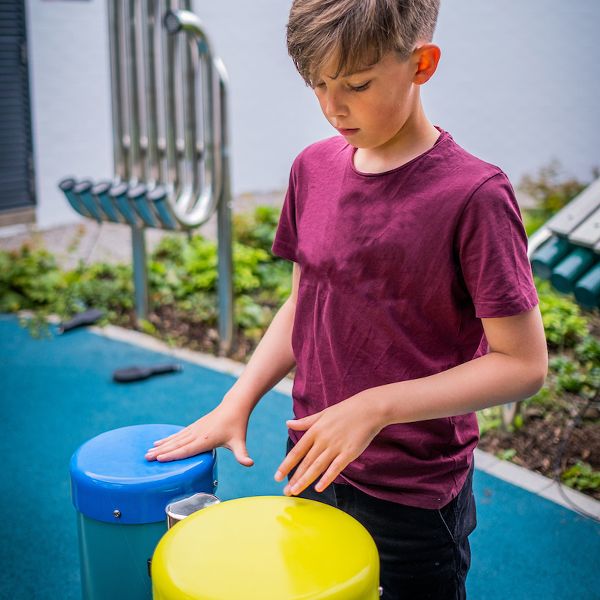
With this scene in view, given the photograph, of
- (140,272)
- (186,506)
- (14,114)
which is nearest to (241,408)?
(186,506)

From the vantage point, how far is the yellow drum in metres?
0.93

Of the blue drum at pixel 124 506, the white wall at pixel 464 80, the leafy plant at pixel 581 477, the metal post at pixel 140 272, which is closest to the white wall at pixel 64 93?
the white wall at pixel 464 80

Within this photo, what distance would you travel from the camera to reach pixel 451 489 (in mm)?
1263

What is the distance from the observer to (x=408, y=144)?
1.21 m

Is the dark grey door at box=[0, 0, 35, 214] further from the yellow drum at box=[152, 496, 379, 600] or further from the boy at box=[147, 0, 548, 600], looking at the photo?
the yellow drum at box=[152, 496, 379, 600]

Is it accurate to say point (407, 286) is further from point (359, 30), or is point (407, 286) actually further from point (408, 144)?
point (359, 30)

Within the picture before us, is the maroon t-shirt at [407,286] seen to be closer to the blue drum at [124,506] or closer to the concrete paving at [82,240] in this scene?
the blue drum at [124,506]

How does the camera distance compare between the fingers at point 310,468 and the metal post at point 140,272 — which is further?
the metal post at point 140,272

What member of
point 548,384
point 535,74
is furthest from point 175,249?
point 535,74

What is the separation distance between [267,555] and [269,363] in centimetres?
50

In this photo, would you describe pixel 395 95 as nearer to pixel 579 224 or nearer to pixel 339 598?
pixel 339 598

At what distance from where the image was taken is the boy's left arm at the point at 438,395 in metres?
1.06

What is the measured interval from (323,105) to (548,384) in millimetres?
2615

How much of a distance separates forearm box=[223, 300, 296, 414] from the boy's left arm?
29 cm
